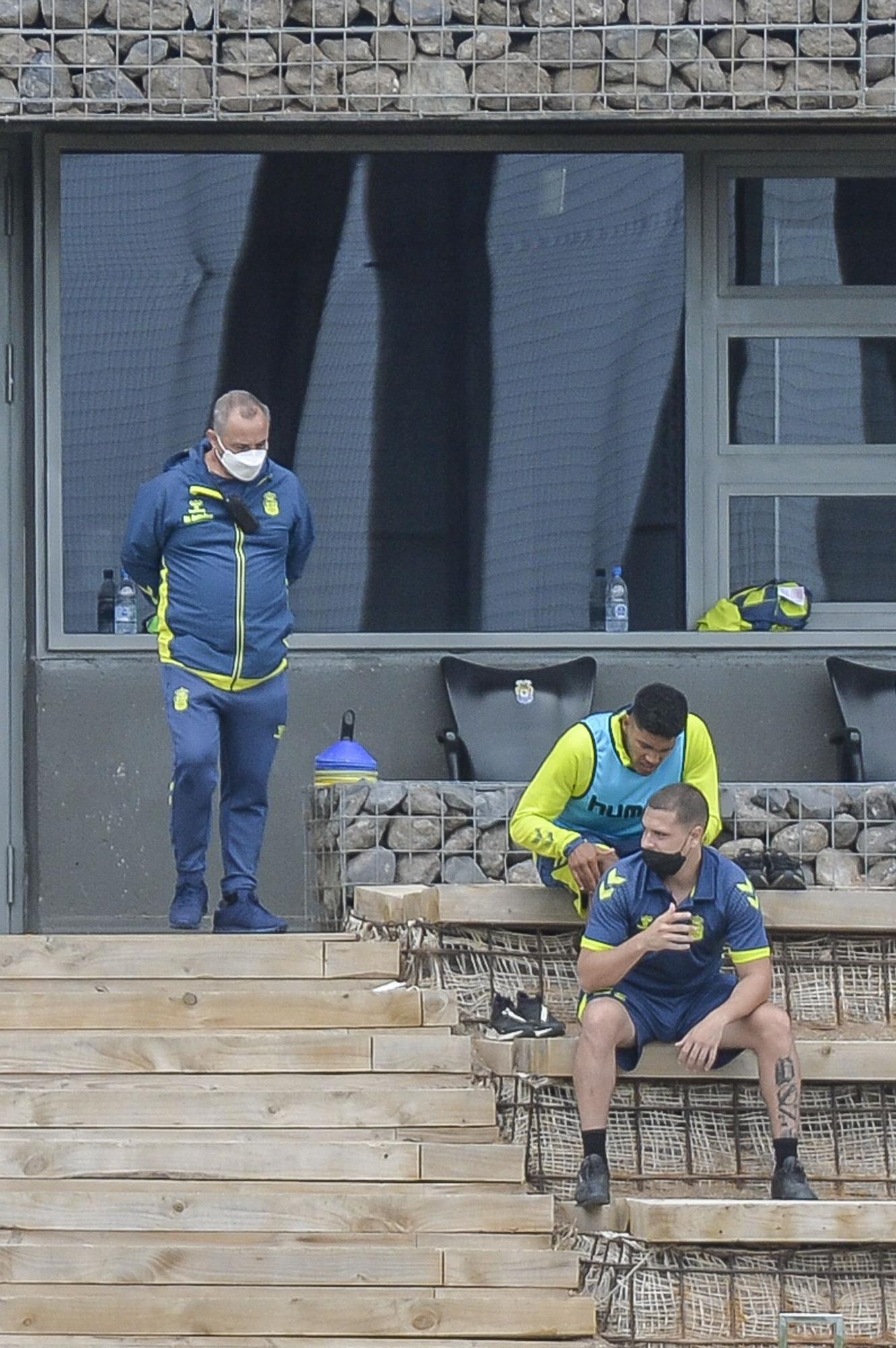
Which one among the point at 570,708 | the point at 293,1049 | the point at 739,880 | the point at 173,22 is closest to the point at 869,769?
the point at 570,708

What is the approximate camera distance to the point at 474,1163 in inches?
263

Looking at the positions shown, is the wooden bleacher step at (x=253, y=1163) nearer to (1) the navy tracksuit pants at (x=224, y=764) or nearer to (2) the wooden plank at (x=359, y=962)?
(2) the wooden plank at (x=359, y=962)

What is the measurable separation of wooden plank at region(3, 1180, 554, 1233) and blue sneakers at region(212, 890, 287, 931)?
136 cm

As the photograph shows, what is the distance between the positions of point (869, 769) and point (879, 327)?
1769 mm

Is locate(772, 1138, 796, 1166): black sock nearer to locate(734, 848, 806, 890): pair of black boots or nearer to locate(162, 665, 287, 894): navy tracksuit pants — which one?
locate(734, 848, 806, 890): pair of black boots

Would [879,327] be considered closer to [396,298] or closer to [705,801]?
[396,298]

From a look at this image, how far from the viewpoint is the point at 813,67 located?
29.5 feet

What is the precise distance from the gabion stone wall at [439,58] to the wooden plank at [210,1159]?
396 cm

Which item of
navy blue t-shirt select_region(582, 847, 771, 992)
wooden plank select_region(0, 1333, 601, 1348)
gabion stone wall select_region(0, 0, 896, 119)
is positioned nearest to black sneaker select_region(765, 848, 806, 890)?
navy blue t-shirt select_region(582, 847, 771, 992)

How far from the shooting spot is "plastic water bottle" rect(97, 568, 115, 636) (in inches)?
375

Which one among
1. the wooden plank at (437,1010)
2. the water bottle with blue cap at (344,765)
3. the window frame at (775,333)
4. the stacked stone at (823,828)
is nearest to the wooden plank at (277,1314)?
the wooden plank at (437,1010)

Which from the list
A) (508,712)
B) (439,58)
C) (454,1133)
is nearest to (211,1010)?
(454,1133)

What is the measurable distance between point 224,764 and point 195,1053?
116cm

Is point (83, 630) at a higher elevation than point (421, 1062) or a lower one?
higher
